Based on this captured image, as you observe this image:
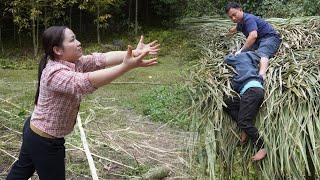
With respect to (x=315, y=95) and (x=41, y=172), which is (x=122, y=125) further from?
(x=315, y=95)

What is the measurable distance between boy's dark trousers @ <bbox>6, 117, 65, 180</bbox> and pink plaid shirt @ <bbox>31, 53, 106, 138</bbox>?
6 centimetres

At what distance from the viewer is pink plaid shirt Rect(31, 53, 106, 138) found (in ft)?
7.54

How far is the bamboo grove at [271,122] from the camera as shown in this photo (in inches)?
101

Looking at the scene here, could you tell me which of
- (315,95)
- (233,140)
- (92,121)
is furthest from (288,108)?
(92,121)

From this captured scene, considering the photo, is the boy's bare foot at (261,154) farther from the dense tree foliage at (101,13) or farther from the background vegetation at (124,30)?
the dense tree foliage at (101,13)

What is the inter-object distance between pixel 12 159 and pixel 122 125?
5.19ft

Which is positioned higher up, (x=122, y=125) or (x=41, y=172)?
(x=41, y=172)

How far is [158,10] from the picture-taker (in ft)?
46.5

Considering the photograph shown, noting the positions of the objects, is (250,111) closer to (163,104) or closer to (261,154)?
(261,154)

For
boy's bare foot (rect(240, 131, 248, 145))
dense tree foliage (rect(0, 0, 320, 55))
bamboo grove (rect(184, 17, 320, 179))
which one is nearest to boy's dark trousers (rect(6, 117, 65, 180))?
bamboo grove (rect(184, 17, 320, 179))

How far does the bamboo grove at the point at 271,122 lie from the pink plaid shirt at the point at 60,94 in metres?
0.72

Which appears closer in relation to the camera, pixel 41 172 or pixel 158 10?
Answer: pixel 41 172

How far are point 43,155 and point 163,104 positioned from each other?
162 inches

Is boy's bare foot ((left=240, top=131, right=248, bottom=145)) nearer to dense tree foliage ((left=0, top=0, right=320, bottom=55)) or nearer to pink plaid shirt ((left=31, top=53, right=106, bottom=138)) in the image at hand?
pink plaid shirt ((left=31, top=53, right=106, bottom=138))
